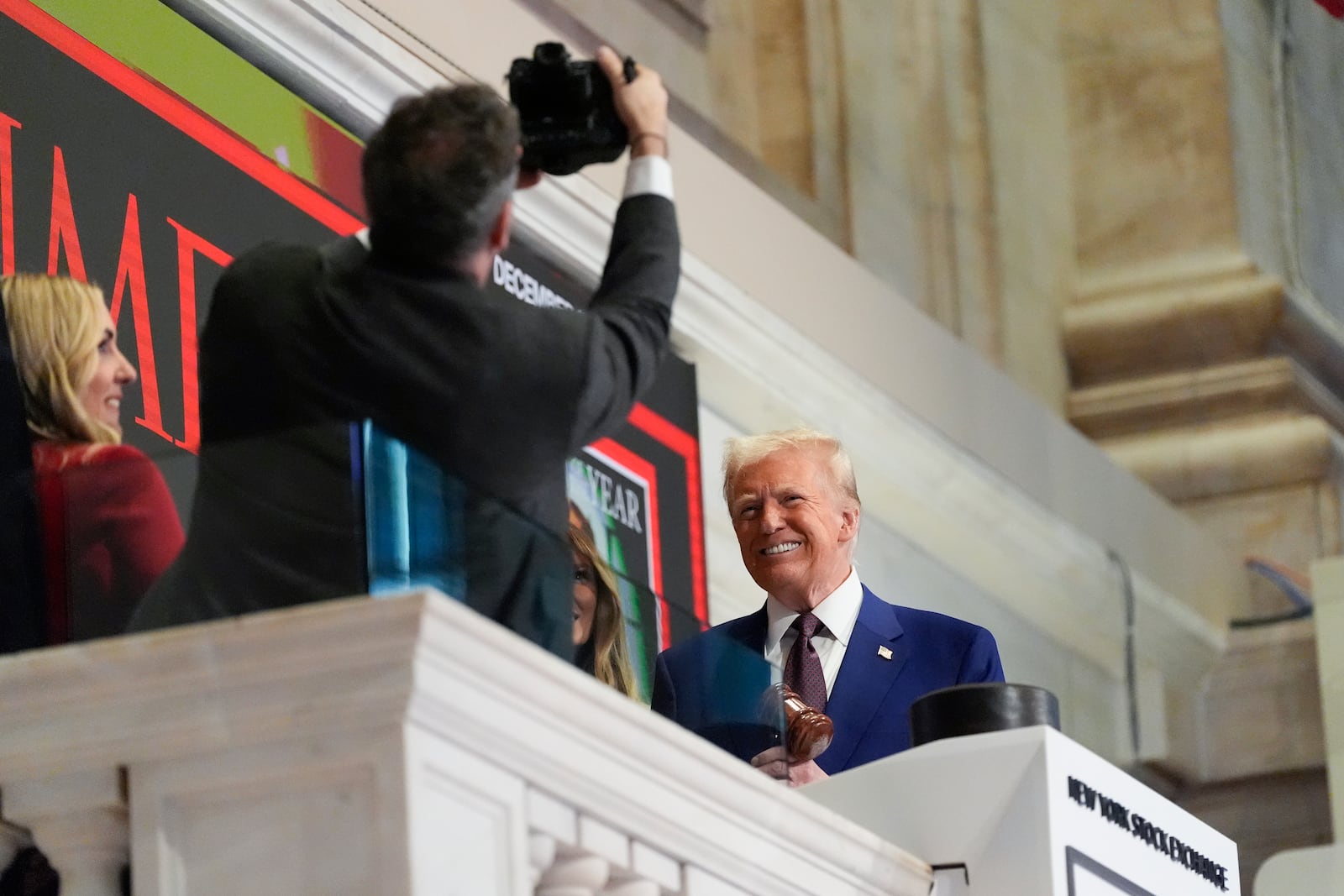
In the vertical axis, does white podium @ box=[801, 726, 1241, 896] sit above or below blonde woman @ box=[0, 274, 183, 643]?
below

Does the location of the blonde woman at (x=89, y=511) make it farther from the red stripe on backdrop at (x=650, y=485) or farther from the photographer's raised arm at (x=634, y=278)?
the red stripe on backdrop at (x=650, y=485)

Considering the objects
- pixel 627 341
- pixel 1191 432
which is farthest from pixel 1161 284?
pixel 627 341

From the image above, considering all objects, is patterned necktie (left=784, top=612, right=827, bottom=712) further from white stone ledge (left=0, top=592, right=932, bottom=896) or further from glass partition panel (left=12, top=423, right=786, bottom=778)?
white stone ledge (left=0, top=592, right=932, bottom=896)

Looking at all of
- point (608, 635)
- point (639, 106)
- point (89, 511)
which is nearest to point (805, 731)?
point (608, 635)

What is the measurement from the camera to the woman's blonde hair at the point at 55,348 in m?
3.25

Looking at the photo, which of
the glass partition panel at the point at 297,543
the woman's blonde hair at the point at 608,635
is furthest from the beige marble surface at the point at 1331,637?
the glass partition panel at the point at 297,543

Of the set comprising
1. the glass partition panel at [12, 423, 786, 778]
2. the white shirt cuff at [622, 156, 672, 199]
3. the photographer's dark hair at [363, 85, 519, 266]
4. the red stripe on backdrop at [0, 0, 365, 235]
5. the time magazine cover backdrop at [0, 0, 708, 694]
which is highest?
the red stripe on backdrop at [0, 0, 365, 235]

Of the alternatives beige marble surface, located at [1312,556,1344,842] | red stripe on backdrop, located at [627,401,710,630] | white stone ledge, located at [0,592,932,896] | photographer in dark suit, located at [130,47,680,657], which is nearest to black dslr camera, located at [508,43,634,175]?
photographer in dark suit, located at [130,47,680,657]

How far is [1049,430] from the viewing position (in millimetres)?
8914

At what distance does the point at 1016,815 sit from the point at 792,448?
131 cm

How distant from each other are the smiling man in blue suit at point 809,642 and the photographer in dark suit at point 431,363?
0.32 metres

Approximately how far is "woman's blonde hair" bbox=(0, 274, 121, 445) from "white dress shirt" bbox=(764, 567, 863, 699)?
979 millimetres

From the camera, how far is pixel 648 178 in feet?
10.1

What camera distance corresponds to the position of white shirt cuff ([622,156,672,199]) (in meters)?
3.08
